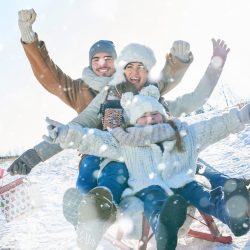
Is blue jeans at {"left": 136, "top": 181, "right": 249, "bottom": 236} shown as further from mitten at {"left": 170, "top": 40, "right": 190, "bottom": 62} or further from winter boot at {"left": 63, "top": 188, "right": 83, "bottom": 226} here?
mitten at {"left": 170, "top": 40, "right": 190, "bottom": 62}

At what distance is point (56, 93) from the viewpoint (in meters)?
4.33

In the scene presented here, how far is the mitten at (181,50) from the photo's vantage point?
416 cm

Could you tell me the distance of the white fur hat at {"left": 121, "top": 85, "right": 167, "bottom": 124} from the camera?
9.86 ft

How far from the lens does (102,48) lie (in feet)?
13.4

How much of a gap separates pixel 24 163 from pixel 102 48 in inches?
57.7

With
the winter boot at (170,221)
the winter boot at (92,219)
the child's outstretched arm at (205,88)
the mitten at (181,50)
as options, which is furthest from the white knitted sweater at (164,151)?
the mitten at (181,50)

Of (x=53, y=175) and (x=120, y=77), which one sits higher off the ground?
(x=120, y=77)

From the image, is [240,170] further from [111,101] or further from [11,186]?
[11,186]

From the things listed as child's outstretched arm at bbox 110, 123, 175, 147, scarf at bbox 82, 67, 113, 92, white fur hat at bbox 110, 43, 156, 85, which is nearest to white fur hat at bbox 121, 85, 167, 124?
child's outstretched arm at bbox 110, 123, 175, 147

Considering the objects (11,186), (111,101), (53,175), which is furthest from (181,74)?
(53,175)

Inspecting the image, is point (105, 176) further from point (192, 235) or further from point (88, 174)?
point (192, 235)

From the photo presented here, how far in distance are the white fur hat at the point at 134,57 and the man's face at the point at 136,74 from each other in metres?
0.04

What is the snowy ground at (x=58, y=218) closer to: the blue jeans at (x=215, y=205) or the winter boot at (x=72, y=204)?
the blue jeans at (x=215, y=205)

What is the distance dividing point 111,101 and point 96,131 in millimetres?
637
